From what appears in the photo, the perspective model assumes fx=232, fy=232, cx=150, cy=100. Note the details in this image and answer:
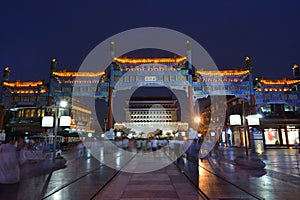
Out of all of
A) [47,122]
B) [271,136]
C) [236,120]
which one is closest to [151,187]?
[47,122]

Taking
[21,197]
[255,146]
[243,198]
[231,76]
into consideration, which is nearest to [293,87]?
[231,76]

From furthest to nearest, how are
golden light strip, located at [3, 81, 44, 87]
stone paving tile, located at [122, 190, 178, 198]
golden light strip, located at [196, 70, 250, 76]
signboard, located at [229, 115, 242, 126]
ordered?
golden light strip, located at [3, 81, 44, 87]
golden light strip, located at [196, 70, 250, 76]
signboard, located at [229, 115, 242, 126]
stone paving tile, located at [122, 190, 178, 198]

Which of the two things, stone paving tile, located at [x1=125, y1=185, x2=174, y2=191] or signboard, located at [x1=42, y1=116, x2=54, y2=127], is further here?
signboard, located at [x1=42, y1=116, x2=54, y2=127]

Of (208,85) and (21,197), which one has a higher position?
(208,85)

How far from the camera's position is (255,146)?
1922 centimetres

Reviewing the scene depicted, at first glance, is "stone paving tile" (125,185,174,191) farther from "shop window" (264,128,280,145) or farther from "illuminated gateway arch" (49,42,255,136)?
"illuminated gateway arch" (49,42,255,136)

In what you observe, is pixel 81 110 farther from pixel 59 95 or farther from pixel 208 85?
pixel 208 85

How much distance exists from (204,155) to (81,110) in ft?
161

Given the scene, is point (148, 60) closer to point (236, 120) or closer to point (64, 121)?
point (236, 120)

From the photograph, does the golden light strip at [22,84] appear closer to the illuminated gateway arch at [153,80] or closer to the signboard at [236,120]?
the illuminated gateway arch at [153,80]

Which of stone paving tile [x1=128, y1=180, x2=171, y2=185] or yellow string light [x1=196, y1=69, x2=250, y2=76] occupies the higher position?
yellow string light [x1=196, y1=69, x2=250, y2=76]

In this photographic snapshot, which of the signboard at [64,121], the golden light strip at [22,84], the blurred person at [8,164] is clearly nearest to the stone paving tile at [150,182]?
the blurred person at [8,164]

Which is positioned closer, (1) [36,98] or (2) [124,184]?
(2) [124,184]

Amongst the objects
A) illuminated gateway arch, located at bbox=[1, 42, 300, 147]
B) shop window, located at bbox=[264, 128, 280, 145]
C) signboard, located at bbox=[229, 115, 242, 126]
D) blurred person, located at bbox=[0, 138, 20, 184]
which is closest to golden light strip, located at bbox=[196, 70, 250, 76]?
illuminated gateway arch, located at bbox=[1, 42, 300, 147]
